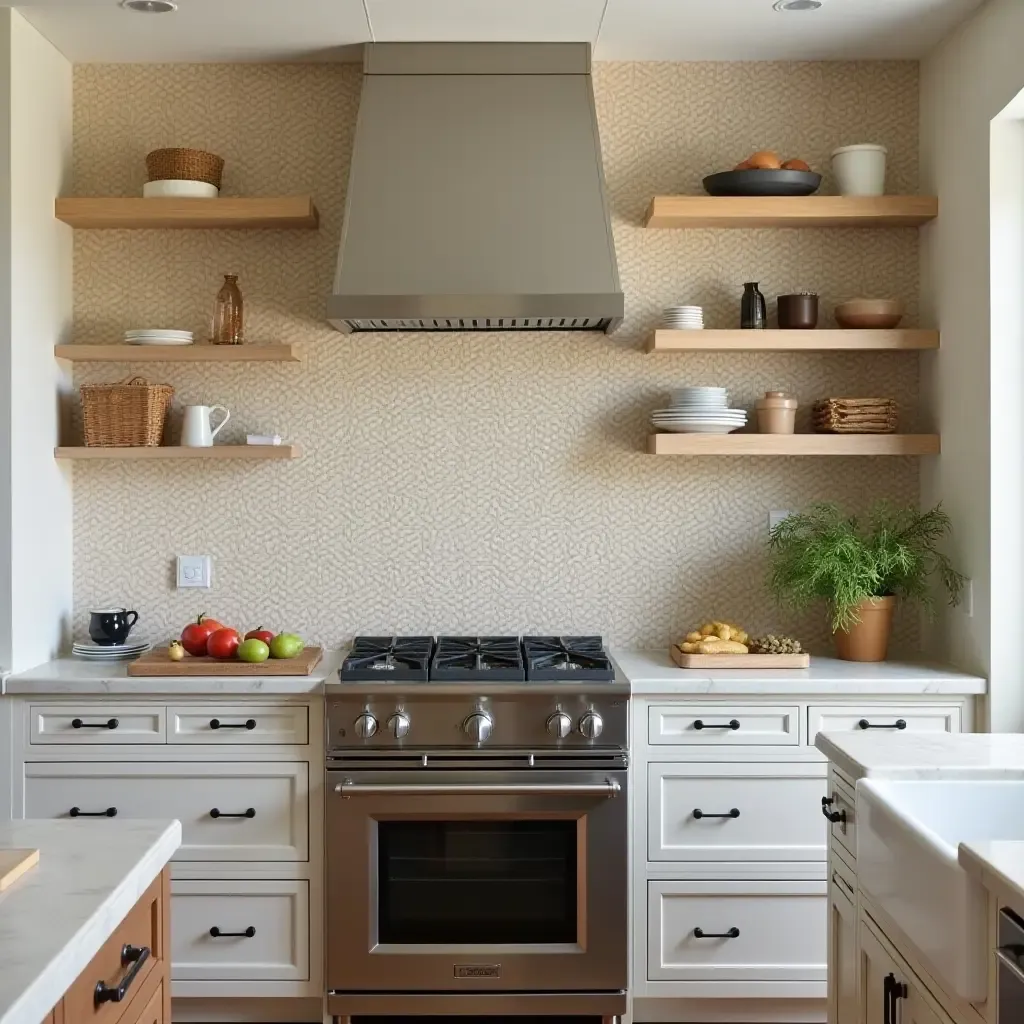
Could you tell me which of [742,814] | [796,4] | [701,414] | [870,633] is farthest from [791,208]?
Answer: [742,814]

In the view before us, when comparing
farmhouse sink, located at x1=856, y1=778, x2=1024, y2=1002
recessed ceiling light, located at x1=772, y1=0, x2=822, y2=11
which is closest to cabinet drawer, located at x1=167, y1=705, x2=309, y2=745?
farmhouse sink, located at x1=856, y1=778, x2=1024, y2=1002

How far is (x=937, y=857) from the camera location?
158 cm

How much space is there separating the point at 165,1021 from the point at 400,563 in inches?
76.9

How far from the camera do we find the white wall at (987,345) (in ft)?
10.1

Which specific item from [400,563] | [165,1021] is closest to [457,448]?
[400,563]

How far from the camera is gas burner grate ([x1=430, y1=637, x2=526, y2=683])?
3.03 metres

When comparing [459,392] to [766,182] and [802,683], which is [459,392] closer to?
[766,182]

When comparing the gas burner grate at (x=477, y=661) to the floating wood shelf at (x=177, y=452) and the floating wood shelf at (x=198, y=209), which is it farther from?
the floating wood shelf at (x=198, y=209)

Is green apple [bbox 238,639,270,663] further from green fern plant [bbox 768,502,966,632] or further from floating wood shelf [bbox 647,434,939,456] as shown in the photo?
green fern plant [bbox 768,502,966,632]

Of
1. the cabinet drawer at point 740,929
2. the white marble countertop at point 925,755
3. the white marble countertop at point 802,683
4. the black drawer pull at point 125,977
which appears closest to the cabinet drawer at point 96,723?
the white marble countertop at point 802,683

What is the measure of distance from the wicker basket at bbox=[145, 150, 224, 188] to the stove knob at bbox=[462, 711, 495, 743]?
1779 mm

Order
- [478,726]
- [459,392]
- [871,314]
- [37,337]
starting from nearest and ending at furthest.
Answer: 1. [478,726]
2. [37,337]
3. [871,314]
4. [459,392]

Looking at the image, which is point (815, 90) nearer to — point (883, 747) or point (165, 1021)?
point (883, 747)

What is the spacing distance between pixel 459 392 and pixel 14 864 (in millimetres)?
2316
